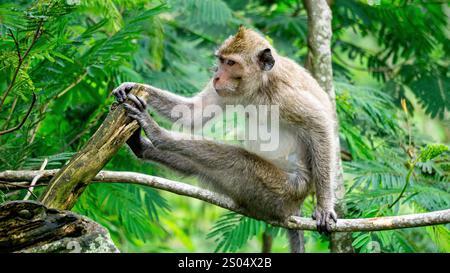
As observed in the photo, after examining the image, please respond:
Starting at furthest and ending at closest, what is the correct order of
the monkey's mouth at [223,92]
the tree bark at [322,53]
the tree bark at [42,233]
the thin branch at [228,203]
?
the tree bark at [322,53] < the monkey's mouth at [223,92] < the thin branch at [228,203] < the tree bark at [42,233]

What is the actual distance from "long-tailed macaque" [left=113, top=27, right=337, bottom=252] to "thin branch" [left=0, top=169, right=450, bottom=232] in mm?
168

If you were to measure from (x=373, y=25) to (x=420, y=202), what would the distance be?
4551 millimetres

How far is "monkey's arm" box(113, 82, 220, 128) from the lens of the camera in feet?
26.9

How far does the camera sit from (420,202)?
26.6ft

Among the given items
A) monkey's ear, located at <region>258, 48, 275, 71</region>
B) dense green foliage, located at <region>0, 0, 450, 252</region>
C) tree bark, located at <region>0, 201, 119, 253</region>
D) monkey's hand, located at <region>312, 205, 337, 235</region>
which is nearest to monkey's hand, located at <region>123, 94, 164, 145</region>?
dense green foliage, located at <region>0, 0, 450, 252</region>

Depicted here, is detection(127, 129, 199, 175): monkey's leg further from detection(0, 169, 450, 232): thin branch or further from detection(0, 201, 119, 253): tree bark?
detection(0, 201, 119, 253): tree bark

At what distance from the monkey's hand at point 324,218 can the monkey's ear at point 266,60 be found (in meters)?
1.84

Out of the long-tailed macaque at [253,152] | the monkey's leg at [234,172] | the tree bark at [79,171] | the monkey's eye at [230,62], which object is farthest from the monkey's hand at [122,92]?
the monkey's eye at [230,62]

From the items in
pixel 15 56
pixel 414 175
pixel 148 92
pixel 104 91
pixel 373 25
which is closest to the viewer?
pixel 15 56

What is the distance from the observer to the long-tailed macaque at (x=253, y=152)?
740 cm

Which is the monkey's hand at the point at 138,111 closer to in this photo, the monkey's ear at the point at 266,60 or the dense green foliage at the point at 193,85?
the dense green foliage at the point at 193,85

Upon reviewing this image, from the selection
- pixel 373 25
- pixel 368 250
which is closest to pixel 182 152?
pixel 368 250
